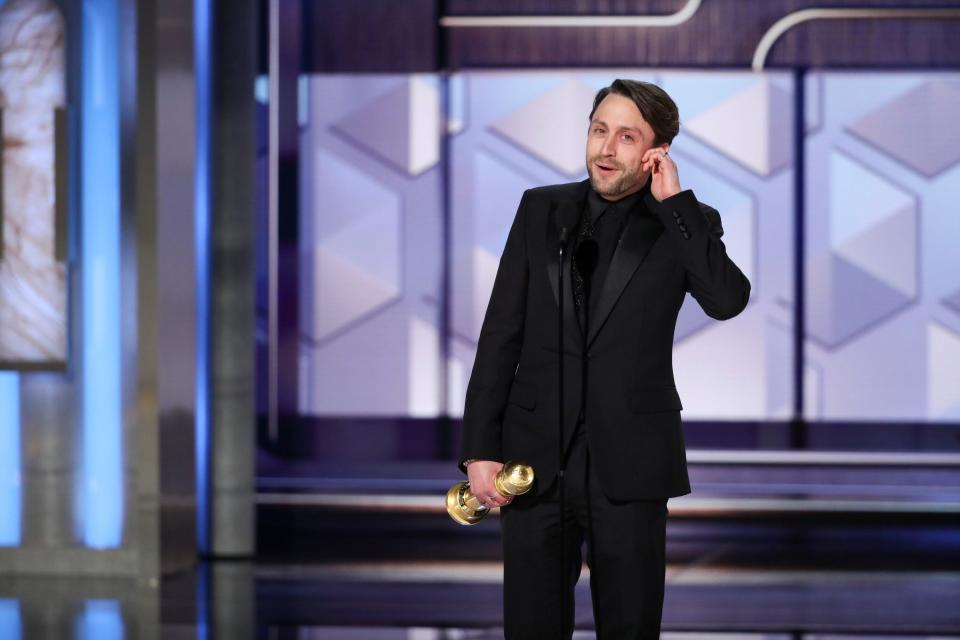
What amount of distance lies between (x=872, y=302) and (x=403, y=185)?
1.88 m

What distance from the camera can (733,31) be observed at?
4.85 m

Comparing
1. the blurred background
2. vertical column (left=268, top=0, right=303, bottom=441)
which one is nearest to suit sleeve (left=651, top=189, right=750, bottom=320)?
the blurred background

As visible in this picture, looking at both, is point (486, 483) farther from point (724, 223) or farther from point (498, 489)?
point (724, 223)

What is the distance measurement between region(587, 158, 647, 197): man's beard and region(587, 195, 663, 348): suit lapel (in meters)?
0.06

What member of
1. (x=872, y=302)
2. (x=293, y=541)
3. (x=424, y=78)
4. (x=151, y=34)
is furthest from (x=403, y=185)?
(x=872, y=302)

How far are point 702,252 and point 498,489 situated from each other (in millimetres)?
487

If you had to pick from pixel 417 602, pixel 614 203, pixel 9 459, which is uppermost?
pixel 614 203

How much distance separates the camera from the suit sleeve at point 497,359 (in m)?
2.03

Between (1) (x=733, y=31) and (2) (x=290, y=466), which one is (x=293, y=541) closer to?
(2) (x=290, y=466)

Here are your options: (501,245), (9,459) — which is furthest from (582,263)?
(9,459)

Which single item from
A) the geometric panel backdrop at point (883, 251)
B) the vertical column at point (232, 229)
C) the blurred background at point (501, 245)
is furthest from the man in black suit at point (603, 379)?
the geometric panel backdrop at point (883, 251)

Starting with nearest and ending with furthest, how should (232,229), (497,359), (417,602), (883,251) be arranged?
(497,359) < (417,602) < (232,229) < (883,251)

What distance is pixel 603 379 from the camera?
200 centimetres

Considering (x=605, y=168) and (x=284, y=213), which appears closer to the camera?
(x=605, y=168)
